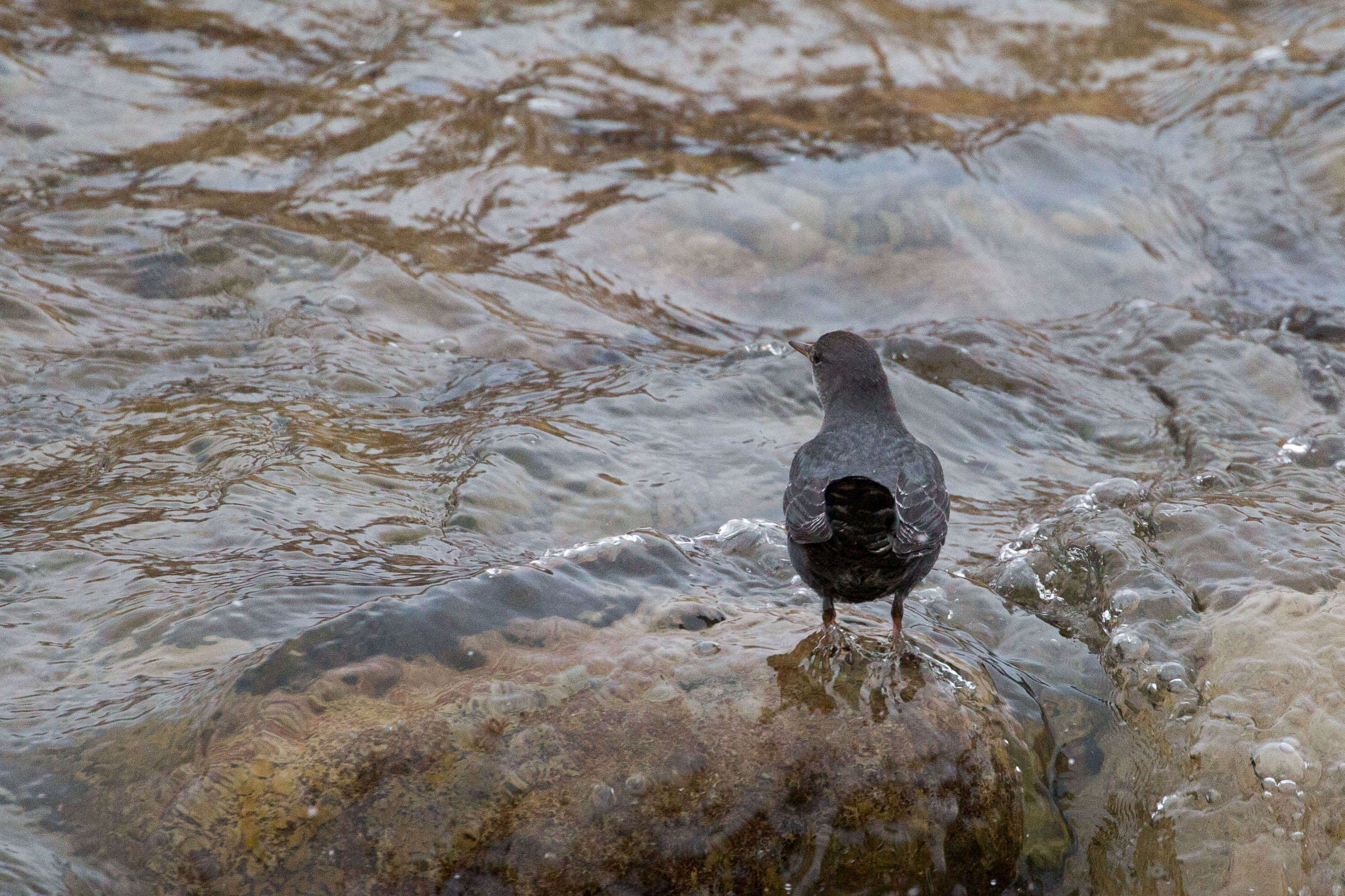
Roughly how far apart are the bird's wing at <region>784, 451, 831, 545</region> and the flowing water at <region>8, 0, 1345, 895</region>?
1.68 ft

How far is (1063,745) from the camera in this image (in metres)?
4.37

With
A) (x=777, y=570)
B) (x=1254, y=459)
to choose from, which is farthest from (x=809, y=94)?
(x=777, y=570)

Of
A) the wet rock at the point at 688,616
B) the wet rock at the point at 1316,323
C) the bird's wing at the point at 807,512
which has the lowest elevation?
the wet rock at the point at 688,616

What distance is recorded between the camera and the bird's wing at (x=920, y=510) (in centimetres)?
396

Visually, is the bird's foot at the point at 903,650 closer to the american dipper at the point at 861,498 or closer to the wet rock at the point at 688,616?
the american dipper at the point at 861,498

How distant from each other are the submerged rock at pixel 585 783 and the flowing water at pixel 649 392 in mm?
22

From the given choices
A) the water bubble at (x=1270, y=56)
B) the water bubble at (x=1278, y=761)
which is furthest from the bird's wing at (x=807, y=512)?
the water bubble at (x=1270, y=56)

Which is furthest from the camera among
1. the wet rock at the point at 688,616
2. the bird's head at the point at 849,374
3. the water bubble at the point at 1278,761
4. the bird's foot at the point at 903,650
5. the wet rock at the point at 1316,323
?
the wet rock at the point at 1316,323

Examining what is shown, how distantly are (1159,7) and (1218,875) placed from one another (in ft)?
34.2

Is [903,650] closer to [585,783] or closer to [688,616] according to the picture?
[688,616]

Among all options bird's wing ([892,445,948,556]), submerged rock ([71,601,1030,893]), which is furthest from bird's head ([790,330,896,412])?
submerged rock ([71,601,1030,893])

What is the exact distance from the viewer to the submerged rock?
11.1 feet

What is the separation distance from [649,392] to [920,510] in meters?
2.87

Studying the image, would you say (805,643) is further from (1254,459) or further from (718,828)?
(1254,459)
